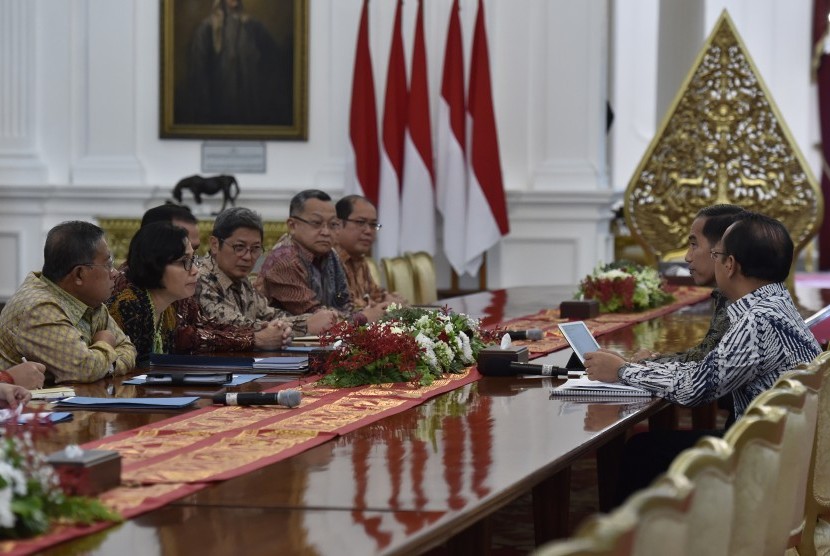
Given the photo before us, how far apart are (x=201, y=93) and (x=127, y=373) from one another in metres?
7.16

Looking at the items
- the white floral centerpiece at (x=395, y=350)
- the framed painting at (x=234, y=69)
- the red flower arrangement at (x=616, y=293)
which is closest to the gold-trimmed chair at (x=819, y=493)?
the white floral centerpiece at (x=395, y=350)

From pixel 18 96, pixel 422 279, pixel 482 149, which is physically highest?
pixel 18 96

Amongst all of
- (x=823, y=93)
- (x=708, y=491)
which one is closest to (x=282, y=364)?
(x=708, y=491)

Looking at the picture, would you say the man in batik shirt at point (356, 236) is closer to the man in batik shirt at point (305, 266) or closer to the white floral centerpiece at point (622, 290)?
the man in batik shirt at point (305, 266)

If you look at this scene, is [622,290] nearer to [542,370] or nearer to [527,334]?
[527,334]

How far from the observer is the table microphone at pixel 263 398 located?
3.47m

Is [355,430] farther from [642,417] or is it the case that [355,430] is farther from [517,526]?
[517,526]

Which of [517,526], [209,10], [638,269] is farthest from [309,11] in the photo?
[517,526]

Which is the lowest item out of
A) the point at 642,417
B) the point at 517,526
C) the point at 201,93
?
the point at 517,526

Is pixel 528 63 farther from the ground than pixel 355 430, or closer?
farther from the ground

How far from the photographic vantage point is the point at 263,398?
3500 mm

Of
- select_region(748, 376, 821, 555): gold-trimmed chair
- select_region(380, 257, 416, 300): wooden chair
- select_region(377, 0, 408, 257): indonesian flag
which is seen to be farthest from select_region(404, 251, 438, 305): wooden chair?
select_region(748, 376, 821, 555): gold-trimmed chair

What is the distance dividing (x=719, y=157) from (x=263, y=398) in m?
5.80

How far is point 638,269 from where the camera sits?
7.05 meters
